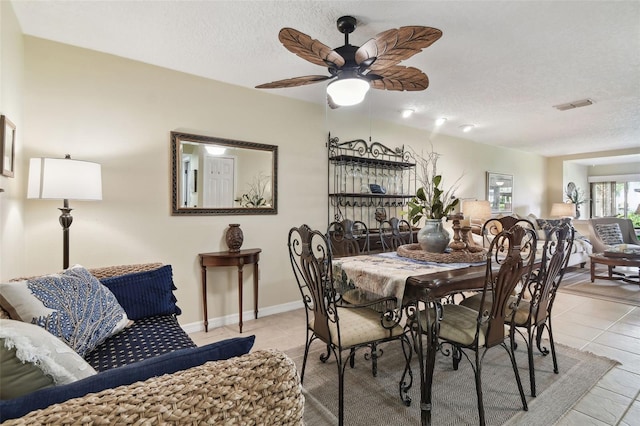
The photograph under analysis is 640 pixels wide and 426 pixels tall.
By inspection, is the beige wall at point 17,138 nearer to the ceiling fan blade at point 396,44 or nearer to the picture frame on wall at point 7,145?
the picture frame on wall at point 7,145

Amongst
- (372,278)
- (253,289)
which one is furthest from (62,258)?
(372,278)

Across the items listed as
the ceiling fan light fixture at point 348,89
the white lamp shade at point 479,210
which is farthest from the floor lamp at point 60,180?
the white lamp shade at point 479,210

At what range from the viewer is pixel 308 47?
1869 mm

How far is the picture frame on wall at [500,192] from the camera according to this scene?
21.2ft

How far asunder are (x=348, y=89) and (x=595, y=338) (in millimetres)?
3165

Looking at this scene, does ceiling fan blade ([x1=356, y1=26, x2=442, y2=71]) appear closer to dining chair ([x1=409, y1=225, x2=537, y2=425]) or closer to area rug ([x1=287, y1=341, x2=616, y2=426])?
dining chair ([x1=409, y1=225, x2=537, y2=425])

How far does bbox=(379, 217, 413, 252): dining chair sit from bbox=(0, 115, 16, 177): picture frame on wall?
2.77 m

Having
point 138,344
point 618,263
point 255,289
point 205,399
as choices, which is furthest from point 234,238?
point 618,263

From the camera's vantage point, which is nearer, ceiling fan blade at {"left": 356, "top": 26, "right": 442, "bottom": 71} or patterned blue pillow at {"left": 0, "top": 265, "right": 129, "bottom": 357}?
patterned blue pillow at {"left": 0, "top": 265, "right": 129, "bottom": 357}

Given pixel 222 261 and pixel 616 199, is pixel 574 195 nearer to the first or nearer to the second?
pixel 616 199

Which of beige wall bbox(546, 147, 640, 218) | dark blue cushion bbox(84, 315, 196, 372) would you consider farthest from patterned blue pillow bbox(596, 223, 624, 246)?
dark blue cushion bbox(84, 315, 196, 372)

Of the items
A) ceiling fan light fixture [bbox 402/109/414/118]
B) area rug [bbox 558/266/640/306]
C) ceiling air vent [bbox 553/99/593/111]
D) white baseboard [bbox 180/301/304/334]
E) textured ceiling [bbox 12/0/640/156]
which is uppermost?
ceiling fan light fixture [bbox 402/109/414/118]

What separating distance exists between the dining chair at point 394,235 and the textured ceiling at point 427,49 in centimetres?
151

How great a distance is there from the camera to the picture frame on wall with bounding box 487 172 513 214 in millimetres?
6465
